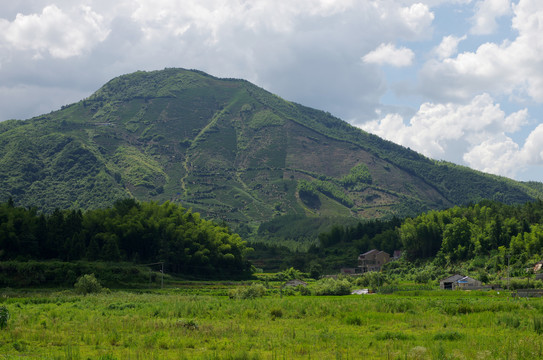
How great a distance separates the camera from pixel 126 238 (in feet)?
328

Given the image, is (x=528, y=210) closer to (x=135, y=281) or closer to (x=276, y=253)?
(x=276, y=253)

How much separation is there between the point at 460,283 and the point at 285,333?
207ft

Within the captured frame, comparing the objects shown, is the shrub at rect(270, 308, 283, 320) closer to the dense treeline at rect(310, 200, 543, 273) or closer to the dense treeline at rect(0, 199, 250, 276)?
the dense treeline at rect(0, 199, 250, 276)

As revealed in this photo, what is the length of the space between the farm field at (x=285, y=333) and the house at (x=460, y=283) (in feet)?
137

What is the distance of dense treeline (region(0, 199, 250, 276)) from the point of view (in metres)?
85.0

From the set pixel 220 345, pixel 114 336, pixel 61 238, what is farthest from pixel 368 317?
pixel 61 238

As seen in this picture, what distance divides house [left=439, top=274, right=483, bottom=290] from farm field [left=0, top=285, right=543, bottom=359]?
137 ft

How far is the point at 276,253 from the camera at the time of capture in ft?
532

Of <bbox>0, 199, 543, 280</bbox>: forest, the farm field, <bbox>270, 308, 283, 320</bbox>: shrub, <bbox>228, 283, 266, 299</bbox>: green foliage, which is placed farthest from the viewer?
<bbox>0, 199, 543, 280</bbox>: forest

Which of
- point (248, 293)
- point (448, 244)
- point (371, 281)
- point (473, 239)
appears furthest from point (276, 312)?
point (448, 244)

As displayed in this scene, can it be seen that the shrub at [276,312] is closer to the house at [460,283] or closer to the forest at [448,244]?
the house at [460,283]

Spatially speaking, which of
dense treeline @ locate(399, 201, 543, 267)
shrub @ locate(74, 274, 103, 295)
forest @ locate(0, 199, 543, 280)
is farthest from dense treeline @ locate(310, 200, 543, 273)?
shrub @ locate(74, 274, 103, 295)

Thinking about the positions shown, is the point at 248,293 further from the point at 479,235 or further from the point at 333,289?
the point at 479,235

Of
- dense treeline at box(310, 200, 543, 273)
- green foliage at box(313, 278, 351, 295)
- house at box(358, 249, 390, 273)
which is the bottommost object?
green foliage at box(313, 278, 351, 295)
